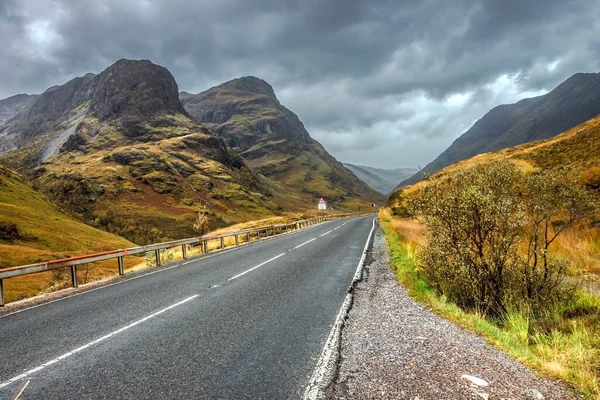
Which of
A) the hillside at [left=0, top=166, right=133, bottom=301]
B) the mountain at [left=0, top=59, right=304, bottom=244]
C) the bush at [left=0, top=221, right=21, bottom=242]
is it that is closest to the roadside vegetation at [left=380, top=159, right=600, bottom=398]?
the hillside at [left=0, top=166, right=133, bottom=301]

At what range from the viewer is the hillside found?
37.6 meters

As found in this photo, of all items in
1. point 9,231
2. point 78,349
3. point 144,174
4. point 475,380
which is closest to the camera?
point 475,380

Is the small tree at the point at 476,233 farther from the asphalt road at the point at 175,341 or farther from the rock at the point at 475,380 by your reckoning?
the rock at the point at 475,380

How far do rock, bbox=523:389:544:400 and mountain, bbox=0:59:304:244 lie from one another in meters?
76.5

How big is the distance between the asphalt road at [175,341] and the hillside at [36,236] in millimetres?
24763

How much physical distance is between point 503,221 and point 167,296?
325 inches

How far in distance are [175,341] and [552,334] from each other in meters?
6.38

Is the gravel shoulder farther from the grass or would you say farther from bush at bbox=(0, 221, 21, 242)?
bush at bbox=(0, 221, 21, 242)

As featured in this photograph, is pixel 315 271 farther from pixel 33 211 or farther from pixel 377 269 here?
pixel 33 211

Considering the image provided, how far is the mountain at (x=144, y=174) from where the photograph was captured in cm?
9438

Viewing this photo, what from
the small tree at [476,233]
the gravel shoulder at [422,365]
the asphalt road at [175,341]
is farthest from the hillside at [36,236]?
the gravel shoulder at [422,365]

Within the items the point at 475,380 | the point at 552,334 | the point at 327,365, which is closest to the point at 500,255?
the point at 552,334

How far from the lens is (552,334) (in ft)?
20.2

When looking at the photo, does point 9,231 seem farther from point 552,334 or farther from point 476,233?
point 552,334
